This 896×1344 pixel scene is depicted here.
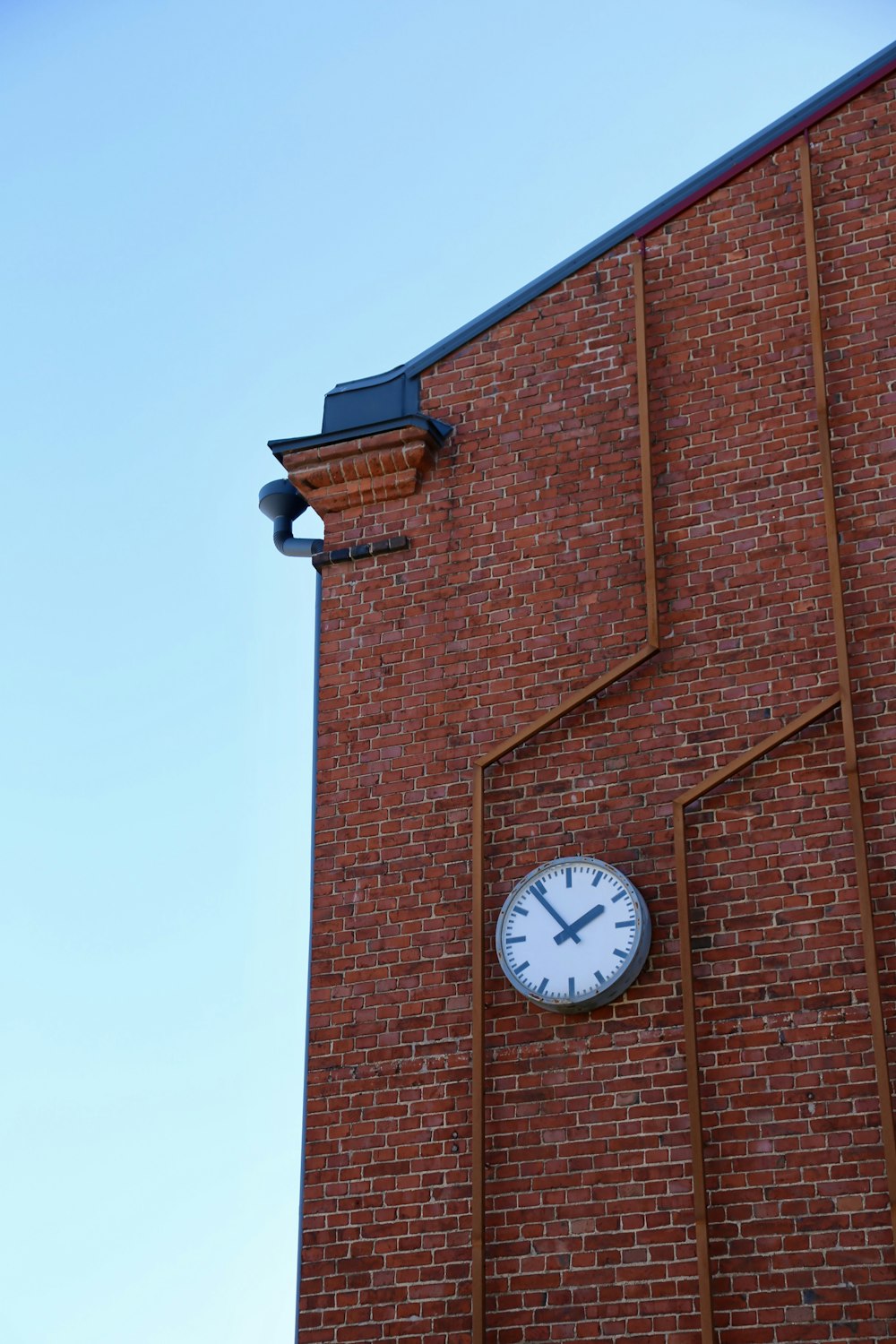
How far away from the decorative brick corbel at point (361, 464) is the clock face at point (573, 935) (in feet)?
9.29

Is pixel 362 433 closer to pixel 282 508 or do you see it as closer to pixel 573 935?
pixel 282 508

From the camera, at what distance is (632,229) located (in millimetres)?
11430

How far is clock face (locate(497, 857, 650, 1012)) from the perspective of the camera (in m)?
9.53

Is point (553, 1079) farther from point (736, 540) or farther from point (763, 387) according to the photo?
point (763, 387)

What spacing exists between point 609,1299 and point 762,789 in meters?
2.69

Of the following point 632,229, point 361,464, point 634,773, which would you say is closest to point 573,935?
point 634,773

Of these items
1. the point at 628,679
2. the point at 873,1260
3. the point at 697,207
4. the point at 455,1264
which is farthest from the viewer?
the point at 697,207

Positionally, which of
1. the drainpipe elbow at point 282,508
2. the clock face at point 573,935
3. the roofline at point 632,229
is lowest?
the clock face at point 573,935

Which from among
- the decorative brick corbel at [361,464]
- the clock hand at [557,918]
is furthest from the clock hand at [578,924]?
the decorative brick corbel at [361,464]

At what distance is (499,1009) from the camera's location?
32.3ft

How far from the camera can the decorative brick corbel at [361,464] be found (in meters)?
11.4

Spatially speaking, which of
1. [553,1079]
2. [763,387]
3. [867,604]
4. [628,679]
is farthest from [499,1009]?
[763,387]

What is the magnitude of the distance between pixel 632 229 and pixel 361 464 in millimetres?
2214

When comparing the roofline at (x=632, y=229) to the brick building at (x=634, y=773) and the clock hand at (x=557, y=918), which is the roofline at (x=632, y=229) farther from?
the clock hand at (x=557, y=918)
